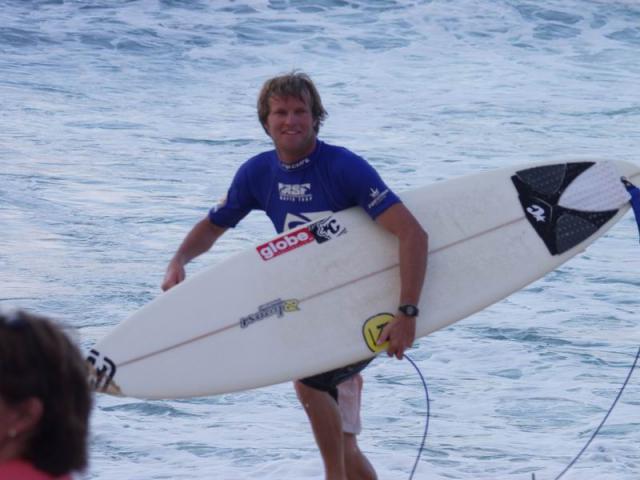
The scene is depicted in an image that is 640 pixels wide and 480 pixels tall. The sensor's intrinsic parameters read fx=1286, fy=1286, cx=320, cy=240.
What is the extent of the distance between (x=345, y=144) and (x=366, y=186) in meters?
9.53

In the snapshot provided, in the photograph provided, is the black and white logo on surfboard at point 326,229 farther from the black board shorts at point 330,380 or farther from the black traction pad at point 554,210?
the black traction pad at point 554,210

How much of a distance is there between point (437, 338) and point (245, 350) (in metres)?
3.26

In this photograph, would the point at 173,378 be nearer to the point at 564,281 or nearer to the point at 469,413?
the point at 469,413

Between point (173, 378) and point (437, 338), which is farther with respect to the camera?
point (437, 338)

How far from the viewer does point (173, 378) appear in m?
3.68

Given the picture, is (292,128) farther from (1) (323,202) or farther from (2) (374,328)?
(2) (374,328)

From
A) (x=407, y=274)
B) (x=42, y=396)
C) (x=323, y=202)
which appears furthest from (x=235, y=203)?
(x=42, y=396)

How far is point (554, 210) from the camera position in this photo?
4.09 m

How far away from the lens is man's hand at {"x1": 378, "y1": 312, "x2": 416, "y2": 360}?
3.41 m

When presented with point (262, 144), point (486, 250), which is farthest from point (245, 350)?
point (262, 144)

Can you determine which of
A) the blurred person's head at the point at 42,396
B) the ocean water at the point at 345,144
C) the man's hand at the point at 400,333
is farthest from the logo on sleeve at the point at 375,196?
the blurred person's head at the point at 42,396

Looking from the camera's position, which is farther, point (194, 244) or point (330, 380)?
point (194, 244)

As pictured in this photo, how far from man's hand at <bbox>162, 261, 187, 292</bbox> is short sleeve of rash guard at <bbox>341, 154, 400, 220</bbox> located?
1.80ft

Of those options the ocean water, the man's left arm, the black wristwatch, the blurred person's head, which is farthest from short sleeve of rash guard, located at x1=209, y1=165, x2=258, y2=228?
the blurred person's head
